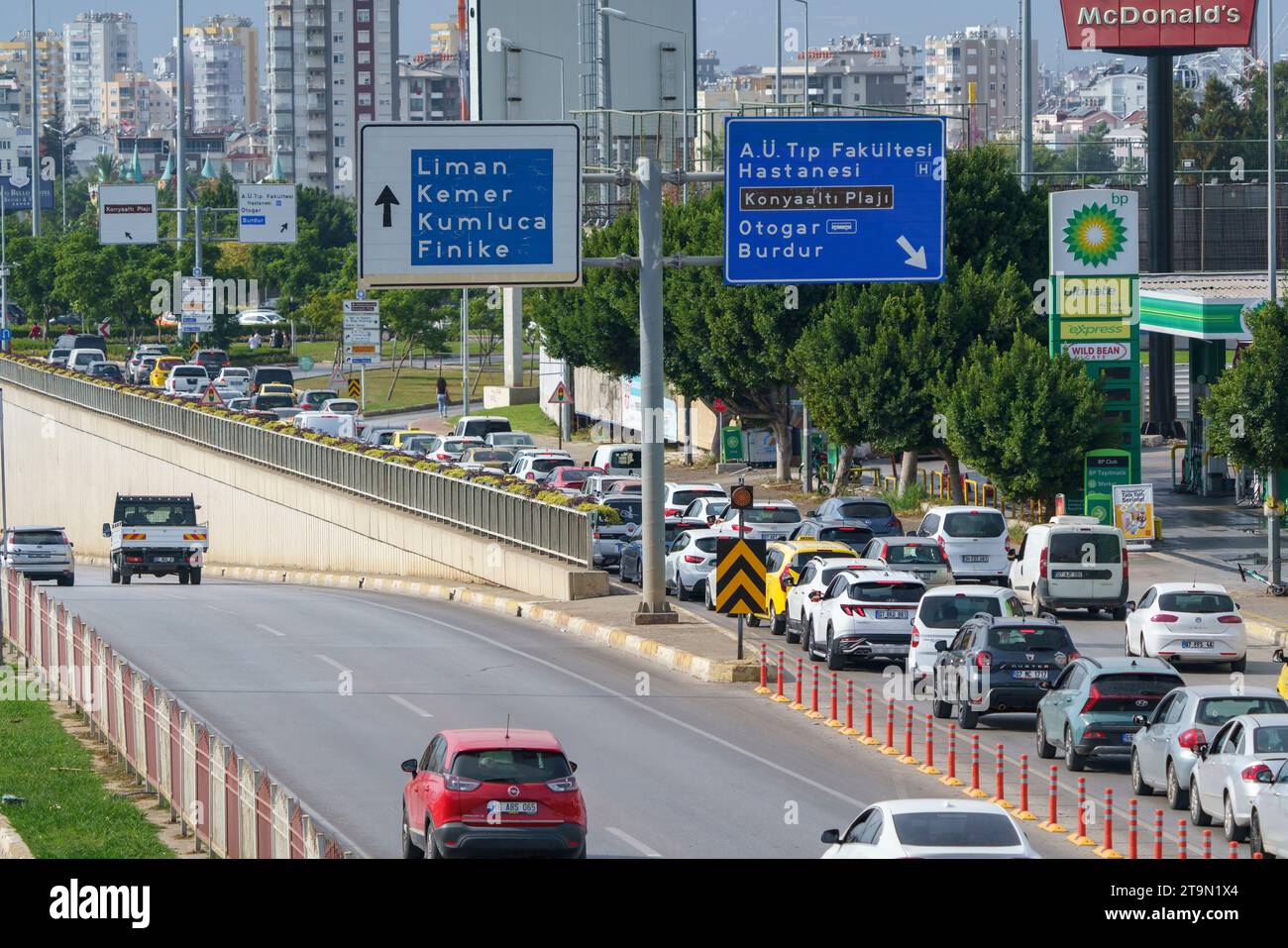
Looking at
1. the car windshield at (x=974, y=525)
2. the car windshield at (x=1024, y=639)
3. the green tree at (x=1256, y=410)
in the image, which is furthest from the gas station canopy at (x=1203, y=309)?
the car windshield at (x=1024, y=639)

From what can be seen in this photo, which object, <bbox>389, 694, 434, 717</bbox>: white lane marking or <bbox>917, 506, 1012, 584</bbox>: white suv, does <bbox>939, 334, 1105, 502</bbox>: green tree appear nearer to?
<bbox>917, 506, 1012, 584</bbox>: white suv

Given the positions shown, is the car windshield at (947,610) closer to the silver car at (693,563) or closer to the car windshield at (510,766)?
the silver car at (693,563)

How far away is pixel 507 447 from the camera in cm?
6206

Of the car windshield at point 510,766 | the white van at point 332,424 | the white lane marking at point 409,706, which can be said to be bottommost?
the white lane marking at point 409,706

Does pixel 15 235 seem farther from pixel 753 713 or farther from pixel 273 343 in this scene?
pixel 753 713

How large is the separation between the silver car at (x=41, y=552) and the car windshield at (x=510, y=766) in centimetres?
3508

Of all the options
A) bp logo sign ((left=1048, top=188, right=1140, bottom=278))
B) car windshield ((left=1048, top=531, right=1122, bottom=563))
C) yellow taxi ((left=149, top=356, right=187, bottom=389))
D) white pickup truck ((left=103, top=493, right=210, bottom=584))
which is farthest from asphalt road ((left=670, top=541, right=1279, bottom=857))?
yellow taxi ((left=149, top=356, right=187, bottom=389))

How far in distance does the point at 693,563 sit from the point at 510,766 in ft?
74.7

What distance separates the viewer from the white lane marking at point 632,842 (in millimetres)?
17969

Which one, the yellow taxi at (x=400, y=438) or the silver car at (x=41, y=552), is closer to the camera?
the silver car at (x=41, y=552)

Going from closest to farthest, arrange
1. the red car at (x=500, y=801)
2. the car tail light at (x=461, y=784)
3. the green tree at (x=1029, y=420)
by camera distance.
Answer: the red car at (x=500, y=801) → the car tail light at (x=461, y=784) → the green tree at (x=1029, y=420)

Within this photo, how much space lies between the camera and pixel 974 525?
1567 inches
